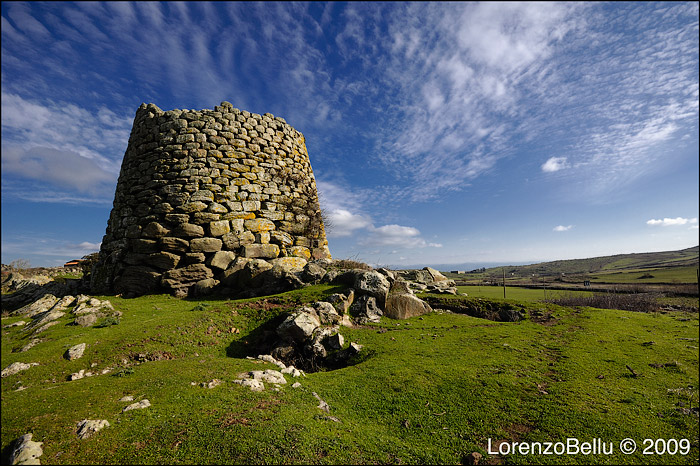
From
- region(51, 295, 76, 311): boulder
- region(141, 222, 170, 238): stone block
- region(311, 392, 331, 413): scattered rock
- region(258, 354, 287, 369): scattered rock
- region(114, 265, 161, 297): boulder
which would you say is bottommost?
region(258, 354, 287, 369): scattered rock

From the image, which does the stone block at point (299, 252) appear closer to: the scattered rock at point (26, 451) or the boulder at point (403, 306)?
the boulder at point (403, 306)

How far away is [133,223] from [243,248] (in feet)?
21.0

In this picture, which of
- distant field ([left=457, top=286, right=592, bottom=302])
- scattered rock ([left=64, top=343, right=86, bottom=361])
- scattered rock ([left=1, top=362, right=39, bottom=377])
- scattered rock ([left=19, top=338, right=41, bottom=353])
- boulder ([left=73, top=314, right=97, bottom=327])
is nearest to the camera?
scattered rock ([left=1, top=362, right=39, bottom=377])

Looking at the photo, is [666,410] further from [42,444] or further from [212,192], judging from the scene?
[212,192]

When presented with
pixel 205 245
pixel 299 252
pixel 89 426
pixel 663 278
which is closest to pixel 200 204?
pixel 205 245

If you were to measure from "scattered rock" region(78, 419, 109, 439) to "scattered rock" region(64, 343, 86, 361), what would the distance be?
4.32 metres

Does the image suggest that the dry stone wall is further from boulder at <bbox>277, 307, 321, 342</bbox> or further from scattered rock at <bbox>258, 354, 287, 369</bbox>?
scattered rock at <bbox>258, 354, 287, 369</bbox>

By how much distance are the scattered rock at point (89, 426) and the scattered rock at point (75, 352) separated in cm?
432

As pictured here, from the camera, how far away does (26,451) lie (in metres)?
3.79

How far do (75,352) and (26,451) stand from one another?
16.6ft

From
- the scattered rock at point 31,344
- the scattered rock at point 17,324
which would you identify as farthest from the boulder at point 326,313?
the scattered rock at point 17,324

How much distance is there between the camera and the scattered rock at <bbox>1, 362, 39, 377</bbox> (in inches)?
267

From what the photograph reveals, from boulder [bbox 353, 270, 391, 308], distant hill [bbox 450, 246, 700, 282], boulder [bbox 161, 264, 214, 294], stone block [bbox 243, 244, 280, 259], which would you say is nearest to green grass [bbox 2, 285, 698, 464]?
boulder [bbox 353, 270, 391, 308]

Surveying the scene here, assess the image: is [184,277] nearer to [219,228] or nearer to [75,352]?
[219,228]
